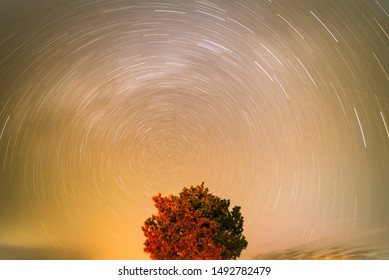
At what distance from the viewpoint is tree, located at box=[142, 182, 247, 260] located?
10828mm

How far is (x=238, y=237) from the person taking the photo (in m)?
11.1

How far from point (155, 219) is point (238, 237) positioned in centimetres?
182

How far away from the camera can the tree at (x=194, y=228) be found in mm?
10828

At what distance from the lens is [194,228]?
10984 mm

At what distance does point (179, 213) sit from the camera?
11.2 meters
